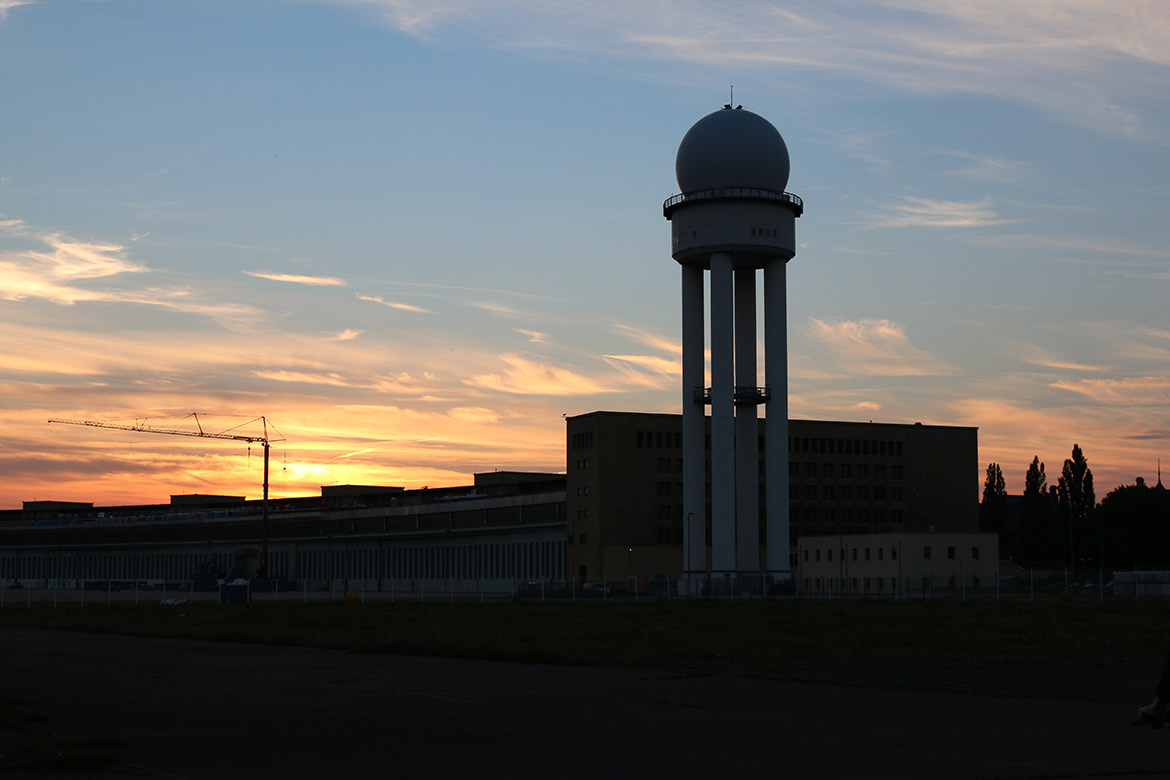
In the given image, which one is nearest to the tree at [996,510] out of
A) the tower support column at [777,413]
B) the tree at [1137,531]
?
the tree at [1137,531]

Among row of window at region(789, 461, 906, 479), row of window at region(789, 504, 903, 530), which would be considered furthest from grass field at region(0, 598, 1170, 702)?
row of window at region(789, 461, 906, 479)

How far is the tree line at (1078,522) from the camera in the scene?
145 meters

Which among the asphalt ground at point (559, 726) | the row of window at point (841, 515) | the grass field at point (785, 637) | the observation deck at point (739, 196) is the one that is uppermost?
the observation deck at point (739, 196)

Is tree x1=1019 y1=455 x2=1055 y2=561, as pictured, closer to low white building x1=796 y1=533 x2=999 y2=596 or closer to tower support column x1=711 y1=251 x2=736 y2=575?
low white building x1=796 y1=533 x2=999 y2=596

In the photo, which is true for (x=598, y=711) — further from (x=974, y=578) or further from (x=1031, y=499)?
(x=1031, y=499)

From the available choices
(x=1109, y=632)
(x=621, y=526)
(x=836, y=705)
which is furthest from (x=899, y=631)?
(x=621, y=526)

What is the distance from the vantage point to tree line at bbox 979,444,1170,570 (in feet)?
475

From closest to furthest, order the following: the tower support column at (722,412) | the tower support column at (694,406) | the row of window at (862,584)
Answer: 1. the tower support column at (722,412)
2. the tower support column at (694,406)
3. the row of window at (862,584)

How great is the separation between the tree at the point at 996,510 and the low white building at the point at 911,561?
48.6m

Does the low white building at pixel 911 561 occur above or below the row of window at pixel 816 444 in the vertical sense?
below

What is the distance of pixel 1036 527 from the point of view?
15950cm

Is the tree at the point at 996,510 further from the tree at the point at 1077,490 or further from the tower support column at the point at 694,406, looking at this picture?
the tower support column at the point at 694,406

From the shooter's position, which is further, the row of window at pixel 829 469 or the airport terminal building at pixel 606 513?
the row of window at pixel 829 469

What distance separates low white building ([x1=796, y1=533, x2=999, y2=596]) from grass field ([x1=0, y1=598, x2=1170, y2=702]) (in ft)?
131
